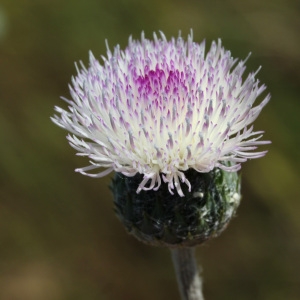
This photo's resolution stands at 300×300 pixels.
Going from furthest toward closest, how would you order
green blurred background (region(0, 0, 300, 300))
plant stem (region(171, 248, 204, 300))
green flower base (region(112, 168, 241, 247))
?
1. green blurred background (region(0, 0, 300, 300))
2. plant stem (region(171, 248, 204, 300))
3. green flower base (region(112, 168, 241, 247))

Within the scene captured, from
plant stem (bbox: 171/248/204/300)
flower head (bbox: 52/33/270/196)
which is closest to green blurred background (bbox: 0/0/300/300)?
plant stem (bbox: 171/248/204/300)

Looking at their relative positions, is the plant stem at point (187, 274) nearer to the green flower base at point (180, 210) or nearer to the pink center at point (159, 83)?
the green flower base at point (180, 210)

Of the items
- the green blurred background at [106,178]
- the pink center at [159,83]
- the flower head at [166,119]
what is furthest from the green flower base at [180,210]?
the green blurred background at [106,178]

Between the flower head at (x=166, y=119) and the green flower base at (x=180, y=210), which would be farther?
the green flower base at (x=180, y=210)

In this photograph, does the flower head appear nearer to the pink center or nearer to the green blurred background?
the pink center

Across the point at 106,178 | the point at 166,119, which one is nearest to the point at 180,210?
the point at 166,119

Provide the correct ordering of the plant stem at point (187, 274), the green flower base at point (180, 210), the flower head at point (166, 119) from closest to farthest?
the flower head at point (166, 119) → the green flower base at point (180, 210) → the plant stem at point (187, 274)

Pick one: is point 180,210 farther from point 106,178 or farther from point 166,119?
point 106,178
